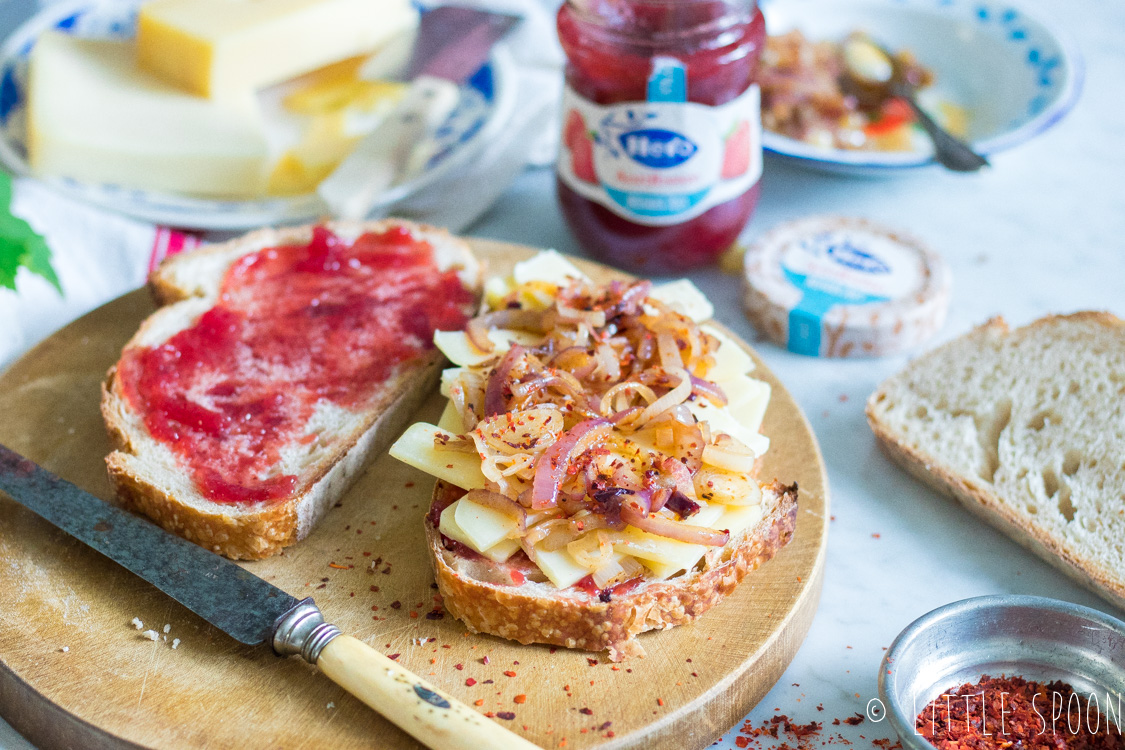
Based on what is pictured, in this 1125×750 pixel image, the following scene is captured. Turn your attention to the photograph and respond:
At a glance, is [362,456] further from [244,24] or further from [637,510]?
[244,24]

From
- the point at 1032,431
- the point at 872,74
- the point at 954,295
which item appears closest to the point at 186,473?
the point at 1032,431

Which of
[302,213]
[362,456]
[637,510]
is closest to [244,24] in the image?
[302,213]

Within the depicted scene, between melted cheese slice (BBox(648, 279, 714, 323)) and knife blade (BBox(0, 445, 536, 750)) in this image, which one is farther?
melted cheese slice (BBox(648, 279, 714, 323))

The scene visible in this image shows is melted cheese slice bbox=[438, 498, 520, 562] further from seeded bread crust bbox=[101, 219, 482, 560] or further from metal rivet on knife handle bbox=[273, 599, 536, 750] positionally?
seeded bread crust bbox=[101, 219, 482, 560]

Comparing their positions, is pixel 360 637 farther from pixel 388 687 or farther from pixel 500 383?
pixel 500 383

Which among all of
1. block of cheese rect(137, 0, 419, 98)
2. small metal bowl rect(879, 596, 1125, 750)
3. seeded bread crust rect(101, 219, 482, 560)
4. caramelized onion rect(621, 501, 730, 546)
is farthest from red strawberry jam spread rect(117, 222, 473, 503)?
small metal bowl rect(879, 596, 1125, 750)
